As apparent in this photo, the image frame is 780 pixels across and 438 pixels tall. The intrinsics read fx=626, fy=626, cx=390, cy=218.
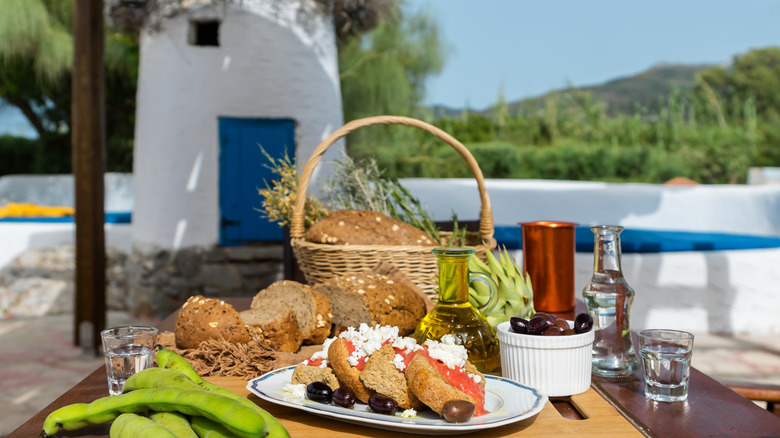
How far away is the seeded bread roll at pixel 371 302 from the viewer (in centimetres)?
148

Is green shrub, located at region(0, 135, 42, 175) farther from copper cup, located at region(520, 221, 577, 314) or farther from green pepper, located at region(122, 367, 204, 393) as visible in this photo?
green pepper, located at region(122, 367, 204, 393)

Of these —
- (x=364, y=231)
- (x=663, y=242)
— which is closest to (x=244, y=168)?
(x=663, y=242)

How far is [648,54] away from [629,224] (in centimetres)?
4187

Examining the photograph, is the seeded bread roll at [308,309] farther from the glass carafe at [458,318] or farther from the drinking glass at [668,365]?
the drinking glass at [668,365]

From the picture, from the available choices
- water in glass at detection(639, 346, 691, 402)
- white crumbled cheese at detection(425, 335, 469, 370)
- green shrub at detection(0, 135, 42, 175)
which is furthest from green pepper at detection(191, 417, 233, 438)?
green shrub at detection(0, 135, 42, 175)

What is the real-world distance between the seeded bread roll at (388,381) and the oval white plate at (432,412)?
0.02 meters

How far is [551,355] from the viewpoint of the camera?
1.06 meters

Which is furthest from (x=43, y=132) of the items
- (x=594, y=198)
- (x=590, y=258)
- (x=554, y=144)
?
(x=590, y=258)

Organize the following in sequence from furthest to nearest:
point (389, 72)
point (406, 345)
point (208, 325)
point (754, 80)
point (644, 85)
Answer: point (644, 85) < point (754, 80) < point (389, 72) < point (208, 325) < point (406, 345)

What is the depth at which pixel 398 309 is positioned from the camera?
152 centimetres

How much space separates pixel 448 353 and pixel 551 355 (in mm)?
209

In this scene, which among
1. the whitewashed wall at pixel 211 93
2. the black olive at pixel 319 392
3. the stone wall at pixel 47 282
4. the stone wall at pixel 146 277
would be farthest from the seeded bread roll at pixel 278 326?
the stone wall at pixel 47 282

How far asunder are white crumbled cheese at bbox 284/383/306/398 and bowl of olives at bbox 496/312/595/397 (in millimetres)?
361

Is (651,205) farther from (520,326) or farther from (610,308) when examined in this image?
(520,326)
